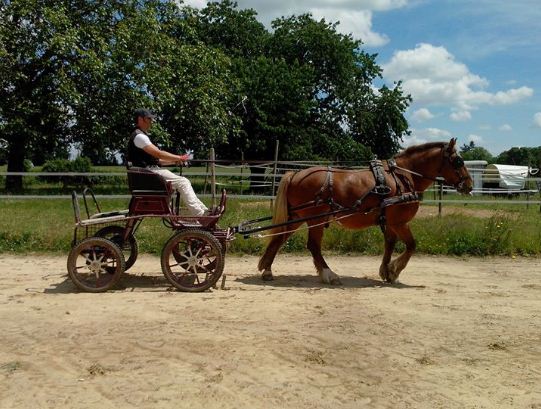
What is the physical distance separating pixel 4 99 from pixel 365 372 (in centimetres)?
1986

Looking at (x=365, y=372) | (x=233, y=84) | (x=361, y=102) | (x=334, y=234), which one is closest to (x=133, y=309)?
(x=365, y=372)

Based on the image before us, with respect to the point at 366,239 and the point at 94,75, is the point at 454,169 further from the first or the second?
the point at 94,75

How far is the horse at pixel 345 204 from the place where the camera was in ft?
24.7

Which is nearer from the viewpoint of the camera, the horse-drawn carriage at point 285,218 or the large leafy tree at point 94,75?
the horse-drawn carriage at point 285,218

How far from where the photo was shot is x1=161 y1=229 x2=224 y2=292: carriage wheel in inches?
265

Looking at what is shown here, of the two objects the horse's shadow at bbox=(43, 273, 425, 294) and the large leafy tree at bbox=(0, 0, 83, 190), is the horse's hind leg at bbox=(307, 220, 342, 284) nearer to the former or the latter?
the horse's shadow at bbox=(43, 273, 425, 294)

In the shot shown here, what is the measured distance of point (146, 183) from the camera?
6766 millimetres

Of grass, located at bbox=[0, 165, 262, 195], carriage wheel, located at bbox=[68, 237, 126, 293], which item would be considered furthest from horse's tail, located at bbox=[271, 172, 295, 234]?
grass, located at bbox=[0, 165, 262, 195]

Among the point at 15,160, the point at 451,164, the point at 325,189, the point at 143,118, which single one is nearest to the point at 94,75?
the point at 15,160

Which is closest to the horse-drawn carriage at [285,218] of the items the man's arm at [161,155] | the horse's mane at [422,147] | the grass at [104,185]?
the horse's mane at [422,147]

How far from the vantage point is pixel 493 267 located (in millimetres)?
9180

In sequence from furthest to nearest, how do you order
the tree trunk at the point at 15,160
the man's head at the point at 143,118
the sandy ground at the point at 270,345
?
the tree trunk at the point at 15,160
the man's head at the point at 143,118
the sandy ground at the point at 270,345

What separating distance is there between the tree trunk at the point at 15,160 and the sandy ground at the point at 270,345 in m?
15.1

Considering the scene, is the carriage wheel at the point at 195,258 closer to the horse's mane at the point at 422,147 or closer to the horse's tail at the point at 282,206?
the horse's tail at the point at 282,206
